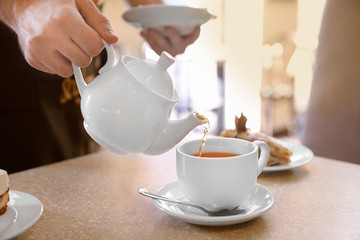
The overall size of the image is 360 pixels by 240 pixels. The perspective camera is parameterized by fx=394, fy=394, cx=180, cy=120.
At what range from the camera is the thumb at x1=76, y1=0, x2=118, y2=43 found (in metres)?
0.77

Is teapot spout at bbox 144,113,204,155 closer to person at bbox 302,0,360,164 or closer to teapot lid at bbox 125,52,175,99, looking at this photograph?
teapot lid at bbox 125,52,175,99

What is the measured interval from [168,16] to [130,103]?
0.56 m

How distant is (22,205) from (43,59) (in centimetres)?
29

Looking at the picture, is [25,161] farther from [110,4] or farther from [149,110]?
[110,4]

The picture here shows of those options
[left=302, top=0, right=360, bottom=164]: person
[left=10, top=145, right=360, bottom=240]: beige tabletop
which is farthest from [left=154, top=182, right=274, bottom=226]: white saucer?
[left=302, top=0, right=360, bottom=164]: person

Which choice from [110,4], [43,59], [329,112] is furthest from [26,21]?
[110,4]

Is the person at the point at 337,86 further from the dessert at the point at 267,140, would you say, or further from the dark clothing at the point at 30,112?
the dark clothing at the point at 30,112

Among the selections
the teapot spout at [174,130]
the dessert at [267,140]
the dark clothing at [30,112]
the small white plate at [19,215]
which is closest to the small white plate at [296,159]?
the dessert at [267,140]

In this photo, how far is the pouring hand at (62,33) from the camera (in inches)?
28.6

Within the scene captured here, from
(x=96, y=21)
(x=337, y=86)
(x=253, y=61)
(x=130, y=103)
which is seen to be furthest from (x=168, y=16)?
(x=253, y=61)

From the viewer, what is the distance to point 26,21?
0.81 metres

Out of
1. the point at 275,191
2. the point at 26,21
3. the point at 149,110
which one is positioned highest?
the point at 26,21

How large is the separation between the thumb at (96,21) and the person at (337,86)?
1213mm

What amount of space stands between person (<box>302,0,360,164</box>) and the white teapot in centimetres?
116
